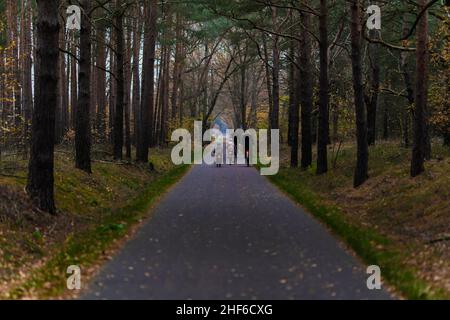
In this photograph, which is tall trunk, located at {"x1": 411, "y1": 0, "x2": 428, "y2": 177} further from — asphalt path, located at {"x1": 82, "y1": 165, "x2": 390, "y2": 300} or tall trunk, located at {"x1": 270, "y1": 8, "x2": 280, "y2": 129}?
tall trunk, located at {"x1": 270, "y1": 8, "x2": 280, "y2": 129}

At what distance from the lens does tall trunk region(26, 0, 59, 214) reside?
1149 cm

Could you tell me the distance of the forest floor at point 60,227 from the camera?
740cm

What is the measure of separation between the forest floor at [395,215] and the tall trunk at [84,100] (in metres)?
6.48

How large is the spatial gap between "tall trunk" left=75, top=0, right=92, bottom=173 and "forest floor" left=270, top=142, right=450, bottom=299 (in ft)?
21.3

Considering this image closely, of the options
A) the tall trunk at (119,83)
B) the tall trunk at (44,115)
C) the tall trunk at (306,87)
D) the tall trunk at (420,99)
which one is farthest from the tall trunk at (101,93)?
the tall trunk at (420,99)

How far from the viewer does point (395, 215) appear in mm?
12547

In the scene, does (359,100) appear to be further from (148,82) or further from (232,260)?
(148,82)

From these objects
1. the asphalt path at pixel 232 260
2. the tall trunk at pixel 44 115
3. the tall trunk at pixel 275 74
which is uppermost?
the tall trunk at pixel 275 74

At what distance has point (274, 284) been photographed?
6.98m

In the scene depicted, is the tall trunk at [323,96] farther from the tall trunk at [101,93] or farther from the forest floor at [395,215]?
the tall trunk at [101,93]

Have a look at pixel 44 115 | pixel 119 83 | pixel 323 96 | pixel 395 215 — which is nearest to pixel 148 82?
pixel 119 83
